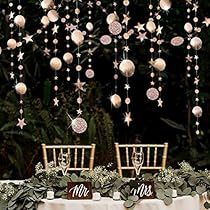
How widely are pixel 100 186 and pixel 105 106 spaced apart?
9.03 feet

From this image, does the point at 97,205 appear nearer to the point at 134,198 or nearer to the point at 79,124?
the point at 134,198

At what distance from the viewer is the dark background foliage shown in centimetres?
586

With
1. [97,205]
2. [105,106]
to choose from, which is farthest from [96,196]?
[105,106]

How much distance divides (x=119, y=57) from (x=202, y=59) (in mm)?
769

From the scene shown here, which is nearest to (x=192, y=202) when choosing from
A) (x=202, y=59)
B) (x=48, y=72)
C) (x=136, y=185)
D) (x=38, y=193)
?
(x=136, y=185)

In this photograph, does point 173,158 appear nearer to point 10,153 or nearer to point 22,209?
point 10,153

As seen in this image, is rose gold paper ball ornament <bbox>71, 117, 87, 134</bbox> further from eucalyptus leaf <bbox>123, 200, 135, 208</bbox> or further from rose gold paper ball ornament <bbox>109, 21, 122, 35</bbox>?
eucalyptus leaf <bbox>123, 200, 135, 208</bbox>

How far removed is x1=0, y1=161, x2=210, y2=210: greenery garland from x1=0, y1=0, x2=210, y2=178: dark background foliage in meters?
2.01

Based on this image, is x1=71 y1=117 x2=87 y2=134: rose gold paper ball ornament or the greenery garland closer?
the greenery garland

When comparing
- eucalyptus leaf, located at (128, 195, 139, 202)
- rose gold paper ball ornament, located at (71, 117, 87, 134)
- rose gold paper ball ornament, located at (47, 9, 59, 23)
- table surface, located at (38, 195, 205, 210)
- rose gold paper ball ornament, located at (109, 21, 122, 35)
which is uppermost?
rose gold paper ball ornament, located at (47, 9, 59, 23)

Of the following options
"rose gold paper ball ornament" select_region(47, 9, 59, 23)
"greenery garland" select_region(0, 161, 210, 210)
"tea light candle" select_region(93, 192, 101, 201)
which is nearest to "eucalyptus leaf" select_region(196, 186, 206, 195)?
"greenery garland" select_region(0, 161, 210, 210)

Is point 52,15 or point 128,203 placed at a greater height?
point 52,15

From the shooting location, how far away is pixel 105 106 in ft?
21.0

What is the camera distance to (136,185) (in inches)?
140
